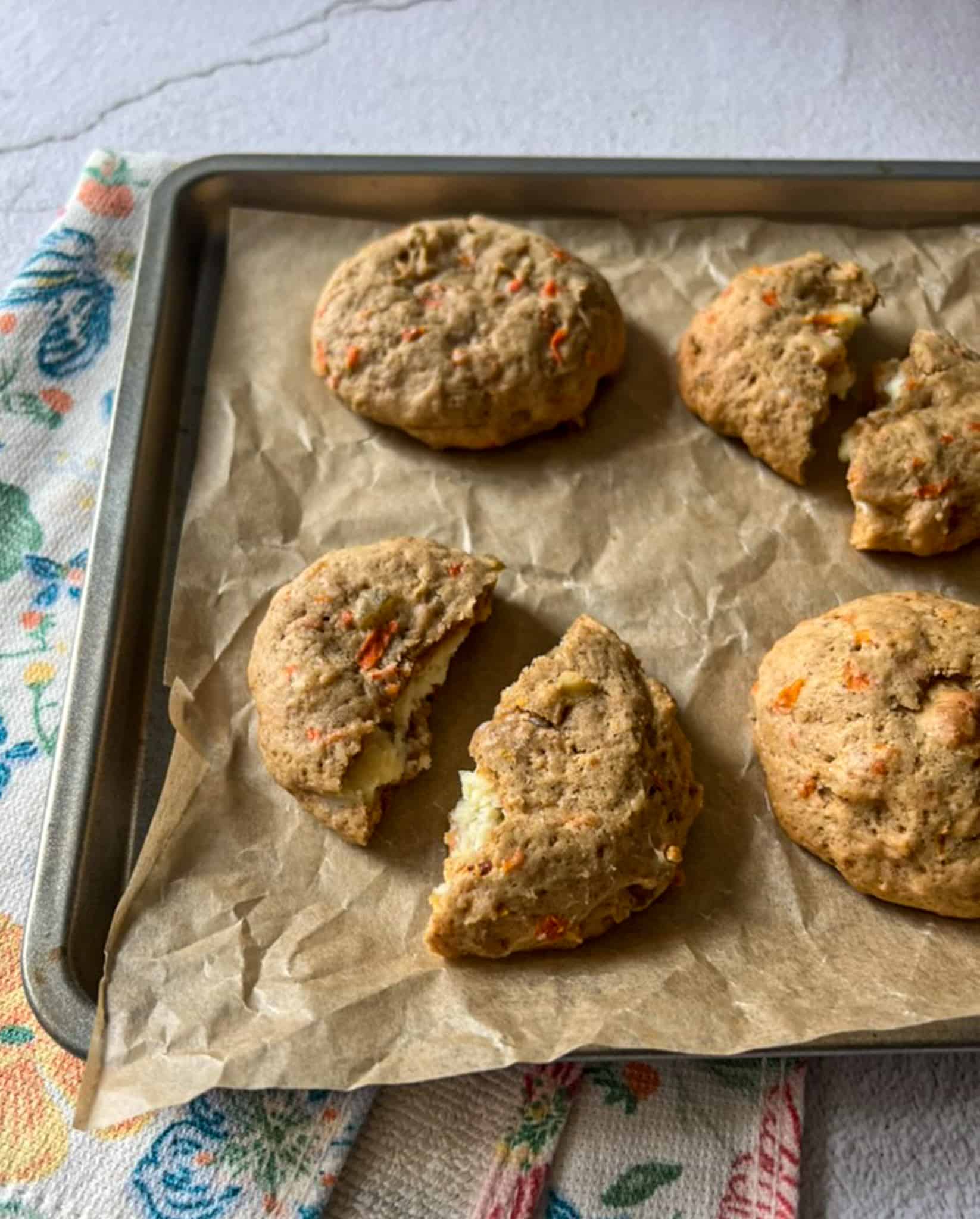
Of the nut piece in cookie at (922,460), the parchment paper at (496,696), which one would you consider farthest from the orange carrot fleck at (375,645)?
the nut piece in cookie at (922,460)

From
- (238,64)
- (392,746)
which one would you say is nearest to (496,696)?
(392,746)

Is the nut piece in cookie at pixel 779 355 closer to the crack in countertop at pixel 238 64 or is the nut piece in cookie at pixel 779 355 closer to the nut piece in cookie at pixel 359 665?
the nut piece in cookie at pixel 359 665

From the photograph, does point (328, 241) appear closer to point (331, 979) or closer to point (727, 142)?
point (727, 142)

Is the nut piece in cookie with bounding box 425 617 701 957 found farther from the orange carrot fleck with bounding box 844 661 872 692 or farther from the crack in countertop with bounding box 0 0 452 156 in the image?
the crack in countertop with bounding box 0 0 452 156

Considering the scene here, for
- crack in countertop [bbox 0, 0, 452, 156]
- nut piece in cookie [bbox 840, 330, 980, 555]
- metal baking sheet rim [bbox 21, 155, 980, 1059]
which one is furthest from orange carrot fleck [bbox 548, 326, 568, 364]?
crack in countertop [bbox 0, 0, 452, 156]

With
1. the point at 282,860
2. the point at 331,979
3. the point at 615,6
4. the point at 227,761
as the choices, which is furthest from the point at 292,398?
the point at 615,6

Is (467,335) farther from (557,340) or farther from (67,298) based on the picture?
(67,298)
